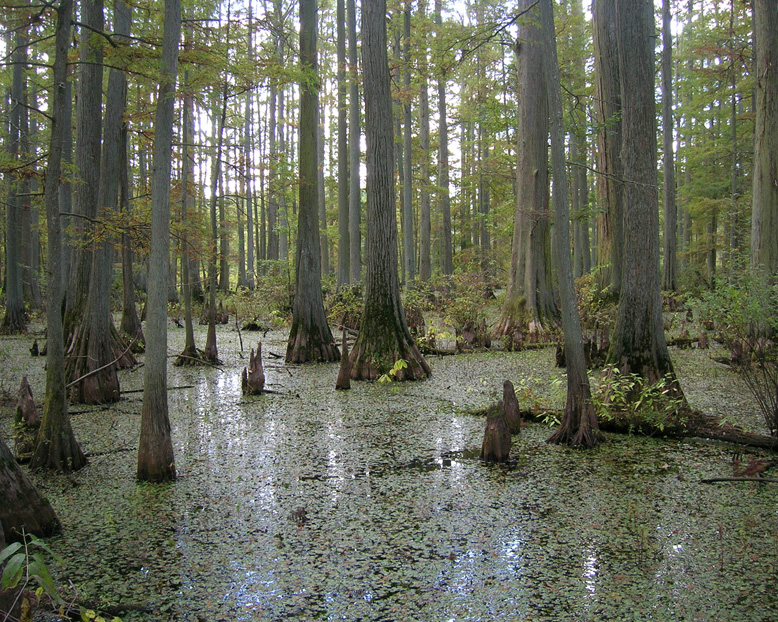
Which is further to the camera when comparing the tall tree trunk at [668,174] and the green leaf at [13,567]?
the tall tree trunk at [668,174]

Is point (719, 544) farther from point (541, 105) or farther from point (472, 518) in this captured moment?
point (541, 105)

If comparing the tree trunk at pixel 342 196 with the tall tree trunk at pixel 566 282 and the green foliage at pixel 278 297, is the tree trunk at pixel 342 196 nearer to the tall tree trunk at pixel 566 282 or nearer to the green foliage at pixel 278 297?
the green foliage at pixel 278 297

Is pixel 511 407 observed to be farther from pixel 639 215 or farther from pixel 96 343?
pixel 96 343

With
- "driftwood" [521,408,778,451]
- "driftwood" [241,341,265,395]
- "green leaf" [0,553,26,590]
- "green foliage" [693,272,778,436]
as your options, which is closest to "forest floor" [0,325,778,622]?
"driftwood" [521,408,778,451]

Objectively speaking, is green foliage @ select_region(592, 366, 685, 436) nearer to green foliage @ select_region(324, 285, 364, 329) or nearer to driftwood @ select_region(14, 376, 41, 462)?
driftwood @ select_region(14, 376, 41, 462)

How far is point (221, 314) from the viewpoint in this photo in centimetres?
1360

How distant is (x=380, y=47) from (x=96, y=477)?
220 inches

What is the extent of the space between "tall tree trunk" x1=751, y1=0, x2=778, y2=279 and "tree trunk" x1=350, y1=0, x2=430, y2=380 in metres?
4.57

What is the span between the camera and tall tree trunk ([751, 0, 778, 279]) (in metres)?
6.93

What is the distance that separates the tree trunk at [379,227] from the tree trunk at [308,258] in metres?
1.24

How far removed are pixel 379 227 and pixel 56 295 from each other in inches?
159

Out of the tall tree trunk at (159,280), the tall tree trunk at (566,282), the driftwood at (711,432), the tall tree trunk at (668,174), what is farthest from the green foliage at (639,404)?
the tall tree trunk at (668,174)

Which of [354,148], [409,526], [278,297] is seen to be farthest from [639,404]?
[354,148]

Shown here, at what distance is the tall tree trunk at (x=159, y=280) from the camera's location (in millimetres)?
3139
